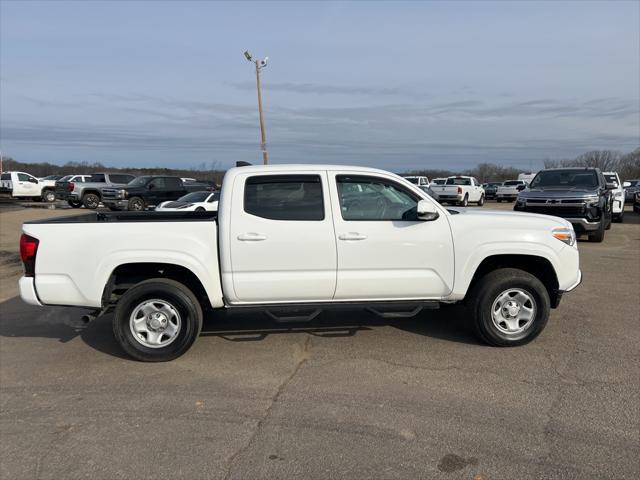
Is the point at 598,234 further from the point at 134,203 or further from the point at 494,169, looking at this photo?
the point at 494,169

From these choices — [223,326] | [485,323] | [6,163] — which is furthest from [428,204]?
[6,163]

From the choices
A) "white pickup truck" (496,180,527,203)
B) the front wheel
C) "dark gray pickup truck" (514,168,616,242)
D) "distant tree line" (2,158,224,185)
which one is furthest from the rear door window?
"distant tree line" (2,158,224,185)

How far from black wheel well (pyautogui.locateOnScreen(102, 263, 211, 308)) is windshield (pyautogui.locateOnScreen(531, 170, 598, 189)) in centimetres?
1117

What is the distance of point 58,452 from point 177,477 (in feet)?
3.07

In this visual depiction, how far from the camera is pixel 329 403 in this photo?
13.0 ft

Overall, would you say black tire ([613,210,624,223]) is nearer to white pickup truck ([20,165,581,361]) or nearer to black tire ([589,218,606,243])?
black tire ([589,218,606,243])

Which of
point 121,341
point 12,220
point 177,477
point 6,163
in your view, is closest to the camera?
point 177,477

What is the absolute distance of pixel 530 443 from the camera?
3.34 m

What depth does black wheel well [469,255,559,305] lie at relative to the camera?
518 cm

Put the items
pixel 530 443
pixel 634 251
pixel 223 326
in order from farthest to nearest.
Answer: pixel 634 251
pixel 223 326
pixel 530 443

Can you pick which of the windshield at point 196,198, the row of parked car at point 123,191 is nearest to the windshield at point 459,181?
the row of parked car at point 123,191

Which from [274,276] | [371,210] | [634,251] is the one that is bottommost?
[634,251]

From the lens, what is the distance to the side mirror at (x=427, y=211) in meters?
4.79

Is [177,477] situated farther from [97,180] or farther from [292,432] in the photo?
[97,180]
